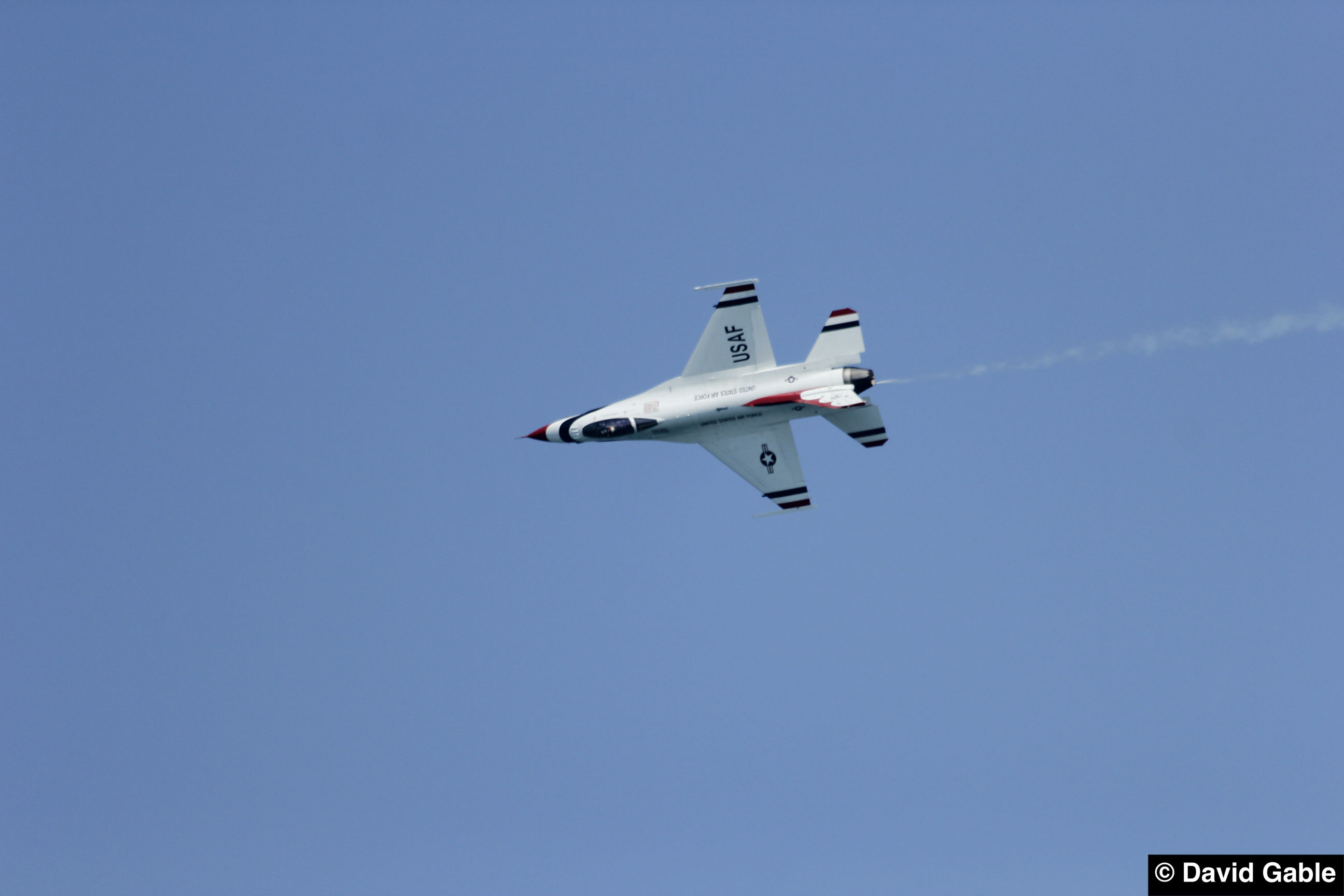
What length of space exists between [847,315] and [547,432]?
14.4 meters

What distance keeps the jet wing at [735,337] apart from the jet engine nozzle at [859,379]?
3594mm

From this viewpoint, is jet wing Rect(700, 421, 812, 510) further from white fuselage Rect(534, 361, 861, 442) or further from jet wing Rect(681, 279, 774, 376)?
jet wing Rect(681, 279, 774, 376)

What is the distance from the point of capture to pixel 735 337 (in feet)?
176

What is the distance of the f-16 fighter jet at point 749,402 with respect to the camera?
5203 cm

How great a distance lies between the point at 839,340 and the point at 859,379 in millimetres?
2149

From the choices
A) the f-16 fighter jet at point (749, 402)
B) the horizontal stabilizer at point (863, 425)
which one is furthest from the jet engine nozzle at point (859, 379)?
the horizontal stabilizer at point (863, 425)

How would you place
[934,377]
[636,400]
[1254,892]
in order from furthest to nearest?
[636,400]
[934,377]
[1254,892]

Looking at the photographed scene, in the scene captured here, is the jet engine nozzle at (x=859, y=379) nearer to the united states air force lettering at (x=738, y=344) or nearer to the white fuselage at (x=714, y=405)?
the white fuselage at (x=714, y=405)

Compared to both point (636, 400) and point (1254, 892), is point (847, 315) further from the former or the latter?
point (1254, 892)

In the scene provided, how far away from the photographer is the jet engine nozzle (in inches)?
2016

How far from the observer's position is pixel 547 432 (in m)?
55.8

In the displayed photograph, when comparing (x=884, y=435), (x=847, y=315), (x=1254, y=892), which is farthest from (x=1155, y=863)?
(x=847, y=315)

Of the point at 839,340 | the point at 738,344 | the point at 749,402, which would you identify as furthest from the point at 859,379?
the point at 738,344

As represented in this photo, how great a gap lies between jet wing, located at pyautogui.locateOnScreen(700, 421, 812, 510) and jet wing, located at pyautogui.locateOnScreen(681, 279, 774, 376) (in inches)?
116
